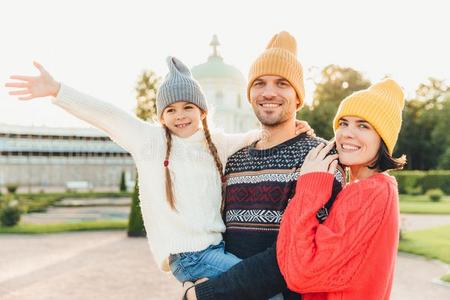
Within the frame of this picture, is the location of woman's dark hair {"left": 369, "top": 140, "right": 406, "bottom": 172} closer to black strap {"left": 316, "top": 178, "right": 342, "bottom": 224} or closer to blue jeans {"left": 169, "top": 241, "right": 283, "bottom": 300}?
black strap {"left": 316, "top": 178, "right": 342, "bottom": 224}

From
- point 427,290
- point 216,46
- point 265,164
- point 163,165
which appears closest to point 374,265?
point 265,164

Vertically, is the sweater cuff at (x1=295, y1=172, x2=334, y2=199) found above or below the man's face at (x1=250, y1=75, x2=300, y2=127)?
below

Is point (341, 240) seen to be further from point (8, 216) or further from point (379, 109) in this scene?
point (8, 216)

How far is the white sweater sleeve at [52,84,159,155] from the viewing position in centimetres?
240

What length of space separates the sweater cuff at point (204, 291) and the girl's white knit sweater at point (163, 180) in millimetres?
194

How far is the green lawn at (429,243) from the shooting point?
9742 mm

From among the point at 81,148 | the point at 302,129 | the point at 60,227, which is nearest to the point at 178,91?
the point at 302,129

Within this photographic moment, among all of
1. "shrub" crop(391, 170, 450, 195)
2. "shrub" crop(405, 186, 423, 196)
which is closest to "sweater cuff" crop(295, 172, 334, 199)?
"shrub" crop(405, 186, 423, 196)

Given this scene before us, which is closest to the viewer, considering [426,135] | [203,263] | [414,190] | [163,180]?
[203,263]

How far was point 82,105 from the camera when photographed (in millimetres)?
2404

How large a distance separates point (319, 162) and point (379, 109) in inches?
13.5

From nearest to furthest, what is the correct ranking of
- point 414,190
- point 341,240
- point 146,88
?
1. point 341,240
2. point 414,190
3. point 146,88

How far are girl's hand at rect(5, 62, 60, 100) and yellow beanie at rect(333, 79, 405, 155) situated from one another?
1.34m

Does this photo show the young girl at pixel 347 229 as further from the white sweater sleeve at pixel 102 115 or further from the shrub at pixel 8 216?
the shrub at pixel 8 216
